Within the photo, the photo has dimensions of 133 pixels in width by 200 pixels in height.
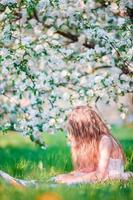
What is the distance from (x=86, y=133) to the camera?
9.37m

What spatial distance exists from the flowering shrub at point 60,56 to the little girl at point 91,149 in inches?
39.1

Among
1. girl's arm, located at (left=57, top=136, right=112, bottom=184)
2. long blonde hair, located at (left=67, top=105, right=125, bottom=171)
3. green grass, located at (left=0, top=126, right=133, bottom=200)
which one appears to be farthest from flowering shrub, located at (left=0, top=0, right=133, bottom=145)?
girl's arm, located at (left=57, top=136, right=112, bottom=184)

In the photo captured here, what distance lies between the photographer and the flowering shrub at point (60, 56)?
32.5 ft

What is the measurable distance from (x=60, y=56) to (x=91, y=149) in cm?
195

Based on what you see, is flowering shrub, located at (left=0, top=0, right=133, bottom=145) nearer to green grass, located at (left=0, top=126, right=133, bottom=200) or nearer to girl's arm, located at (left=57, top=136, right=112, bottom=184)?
green grass, located at (left=0, top=126, right=133, bottom=200)

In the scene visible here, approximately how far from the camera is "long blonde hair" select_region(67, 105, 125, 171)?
30.4 ft

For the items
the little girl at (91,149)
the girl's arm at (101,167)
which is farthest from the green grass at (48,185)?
the little girl at (91,149)

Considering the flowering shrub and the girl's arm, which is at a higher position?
the flowering shrub

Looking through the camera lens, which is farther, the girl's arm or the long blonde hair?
the long blonde hair

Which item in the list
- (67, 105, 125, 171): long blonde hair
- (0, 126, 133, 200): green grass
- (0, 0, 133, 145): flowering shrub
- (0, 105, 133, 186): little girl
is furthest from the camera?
(0, 0, 133, 145): flowering shrub

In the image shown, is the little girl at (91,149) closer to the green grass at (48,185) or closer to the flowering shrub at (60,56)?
the green grass at (48,185)

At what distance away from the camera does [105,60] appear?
1050 centimetres

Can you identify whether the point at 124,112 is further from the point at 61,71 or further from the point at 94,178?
the point at 94,178

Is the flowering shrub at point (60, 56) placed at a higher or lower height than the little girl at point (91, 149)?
higher
